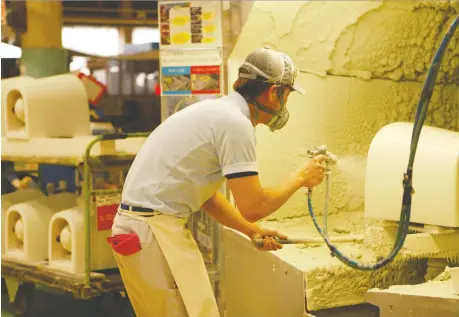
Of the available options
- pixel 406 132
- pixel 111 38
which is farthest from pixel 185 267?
pixel 111 38

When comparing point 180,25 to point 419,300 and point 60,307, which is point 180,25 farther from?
point 60,307

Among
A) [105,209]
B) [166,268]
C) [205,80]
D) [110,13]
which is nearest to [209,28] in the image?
[205,80]

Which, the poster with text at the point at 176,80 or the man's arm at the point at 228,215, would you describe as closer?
the man's arm at the point at 228,215

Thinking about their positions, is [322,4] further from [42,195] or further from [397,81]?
[42,195]

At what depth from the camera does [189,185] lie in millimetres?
2822

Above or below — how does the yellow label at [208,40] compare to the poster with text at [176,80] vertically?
above

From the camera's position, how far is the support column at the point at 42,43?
5484mm

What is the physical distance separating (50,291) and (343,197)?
295 centimetres

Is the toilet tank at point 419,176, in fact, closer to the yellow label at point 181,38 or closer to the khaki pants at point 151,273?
the khaki pants at point 151,273

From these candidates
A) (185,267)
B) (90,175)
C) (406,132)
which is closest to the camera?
(185,267)

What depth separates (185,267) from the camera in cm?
287

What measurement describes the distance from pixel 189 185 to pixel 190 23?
1.67 m

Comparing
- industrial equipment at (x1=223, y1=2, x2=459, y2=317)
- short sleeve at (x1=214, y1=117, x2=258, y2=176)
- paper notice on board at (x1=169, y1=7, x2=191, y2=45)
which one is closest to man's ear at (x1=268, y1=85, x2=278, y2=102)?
short sleeve at (x1=214, y1=117, x2=258, y2=176)

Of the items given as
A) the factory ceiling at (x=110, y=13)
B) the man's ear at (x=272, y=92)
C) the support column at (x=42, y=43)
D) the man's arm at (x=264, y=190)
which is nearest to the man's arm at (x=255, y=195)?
the man's arm at (x=264, y=190)
